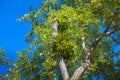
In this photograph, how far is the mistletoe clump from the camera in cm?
1470

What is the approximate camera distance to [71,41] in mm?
Result: 15008

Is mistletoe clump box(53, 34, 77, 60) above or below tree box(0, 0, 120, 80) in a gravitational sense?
below

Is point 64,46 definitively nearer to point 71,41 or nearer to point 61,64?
point 71,41

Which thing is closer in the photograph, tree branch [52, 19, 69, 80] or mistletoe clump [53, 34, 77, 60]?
mistletoe clump [53, 34, 77, 60]

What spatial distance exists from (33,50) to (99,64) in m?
4.72

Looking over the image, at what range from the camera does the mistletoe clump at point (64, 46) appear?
14703 mm

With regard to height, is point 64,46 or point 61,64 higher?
point 64,46

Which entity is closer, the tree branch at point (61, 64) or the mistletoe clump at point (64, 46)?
the mistletoe clump at point (64, 46)

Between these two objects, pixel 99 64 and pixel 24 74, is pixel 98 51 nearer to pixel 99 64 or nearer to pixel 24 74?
pixel 99 64

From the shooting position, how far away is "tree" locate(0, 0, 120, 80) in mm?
15055

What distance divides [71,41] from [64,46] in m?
0.48

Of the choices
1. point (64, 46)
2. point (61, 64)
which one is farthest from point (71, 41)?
point (61, 64)

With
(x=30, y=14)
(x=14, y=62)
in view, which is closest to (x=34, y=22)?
(x=30, y=14)

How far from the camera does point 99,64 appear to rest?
2234cm
